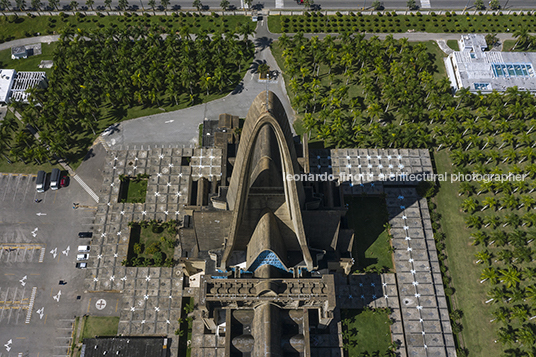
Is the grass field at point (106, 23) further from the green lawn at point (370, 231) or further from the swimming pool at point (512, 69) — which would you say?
the swimming pool at point (512, 69)

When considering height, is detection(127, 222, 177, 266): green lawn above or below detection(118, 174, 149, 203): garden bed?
below

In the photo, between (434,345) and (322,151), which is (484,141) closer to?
(322,151)

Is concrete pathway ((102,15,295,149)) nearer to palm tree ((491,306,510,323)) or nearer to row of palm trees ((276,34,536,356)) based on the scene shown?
row of palm trees ((276,34,536,356))

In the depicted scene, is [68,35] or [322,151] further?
[68,35]

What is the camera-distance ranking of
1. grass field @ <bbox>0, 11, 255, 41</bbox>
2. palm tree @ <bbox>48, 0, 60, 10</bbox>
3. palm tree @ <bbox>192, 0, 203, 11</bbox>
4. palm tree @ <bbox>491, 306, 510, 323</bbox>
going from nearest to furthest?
palm tree @ <bbox>491, 306, 510, 323</bbox> → grass field @ <bbox>0, 11, 255, 41</bbox> → palm tree @ <bbox>48, 0, 60, 10</bbox> → palm tree @ <bbox>192, 0, 203, 11</bbox>

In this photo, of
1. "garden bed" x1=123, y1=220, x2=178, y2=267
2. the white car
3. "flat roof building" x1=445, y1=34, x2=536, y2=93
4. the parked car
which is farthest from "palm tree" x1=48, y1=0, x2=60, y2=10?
"flat roof building" x1=445, y1=34, x2=536, y2=93

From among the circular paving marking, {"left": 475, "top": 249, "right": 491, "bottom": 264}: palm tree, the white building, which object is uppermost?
the white building

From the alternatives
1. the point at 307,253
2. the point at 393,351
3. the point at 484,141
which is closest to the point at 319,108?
the point at 484,141
